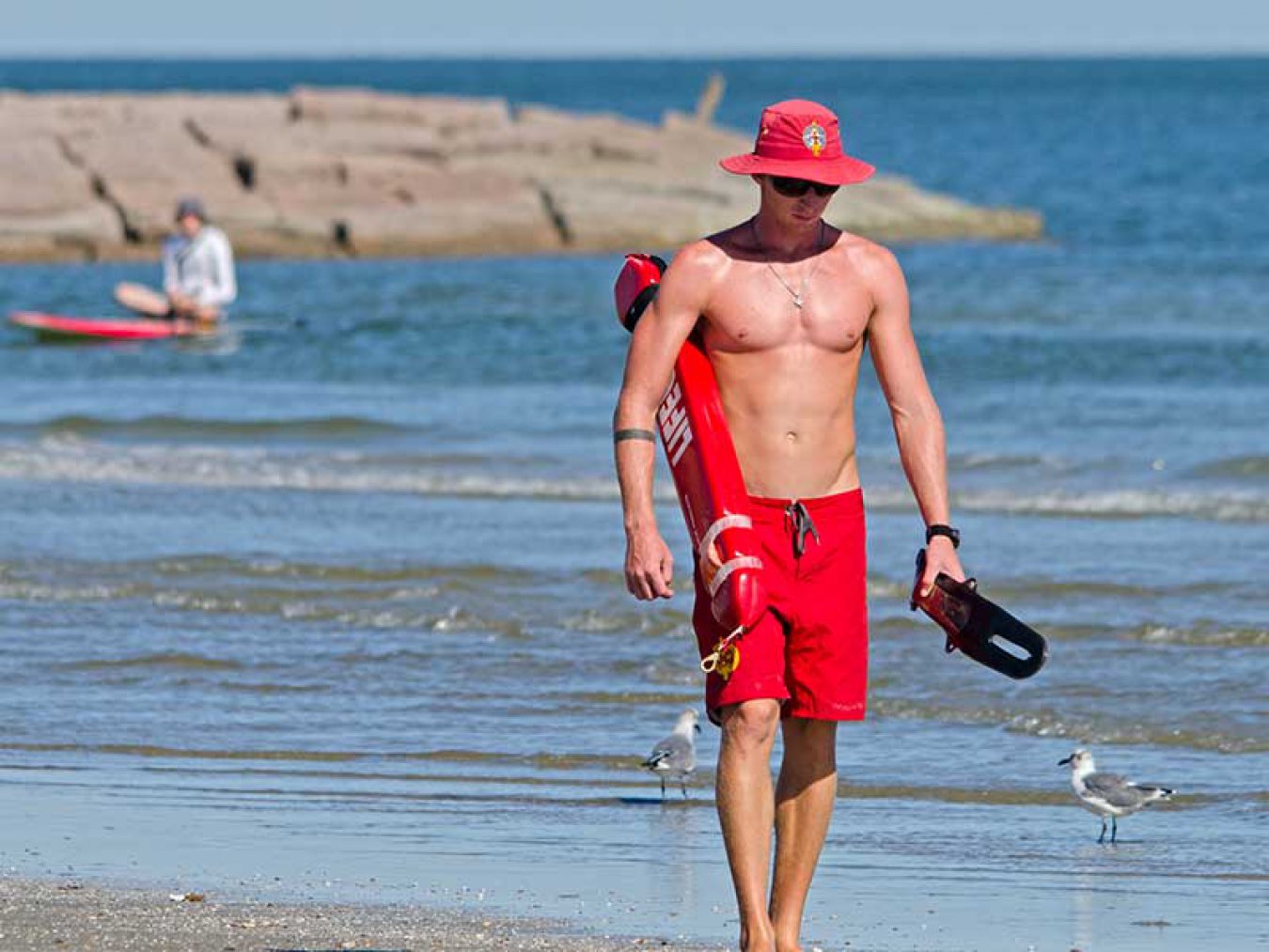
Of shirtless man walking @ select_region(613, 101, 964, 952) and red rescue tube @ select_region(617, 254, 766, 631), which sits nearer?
red rescue tube @ select_region(617, 254, 766, 631)

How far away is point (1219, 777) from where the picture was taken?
8.67 meters

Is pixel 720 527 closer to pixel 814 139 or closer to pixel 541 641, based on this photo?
pixel 814 139

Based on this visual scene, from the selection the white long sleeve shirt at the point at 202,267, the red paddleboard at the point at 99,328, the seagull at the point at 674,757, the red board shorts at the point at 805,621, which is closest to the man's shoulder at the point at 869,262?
the red board shorts at the point at 805,621

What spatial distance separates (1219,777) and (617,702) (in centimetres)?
250

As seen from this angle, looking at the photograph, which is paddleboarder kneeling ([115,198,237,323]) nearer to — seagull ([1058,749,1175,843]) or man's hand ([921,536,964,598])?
seagull ([1058,749,1175,843])

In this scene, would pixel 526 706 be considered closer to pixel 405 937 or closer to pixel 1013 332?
pixel 405 937

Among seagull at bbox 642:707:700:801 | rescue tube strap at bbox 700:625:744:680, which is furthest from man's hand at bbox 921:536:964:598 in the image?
seagull at bbox 642:707:700:801

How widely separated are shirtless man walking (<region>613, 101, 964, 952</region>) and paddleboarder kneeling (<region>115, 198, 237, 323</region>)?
62.0ft

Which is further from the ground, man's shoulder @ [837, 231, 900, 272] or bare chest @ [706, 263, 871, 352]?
man's shoulder @ [837, 231, 900, 272]

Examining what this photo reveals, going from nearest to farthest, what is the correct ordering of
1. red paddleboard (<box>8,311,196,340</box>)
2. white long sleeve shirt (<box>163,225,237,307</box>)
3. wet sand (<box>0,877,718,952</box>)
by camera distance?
wet sand (<box>0,877,718,952</box>) < white long sleeve shirt (<box>163,225,237,307</box>) < red paddleboard (<box>8,311,196,340</box>)

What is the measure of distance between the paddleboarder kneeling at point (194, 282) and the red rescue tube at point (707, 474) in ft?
61.7

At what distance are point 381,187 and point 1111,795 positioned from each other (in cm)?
3245

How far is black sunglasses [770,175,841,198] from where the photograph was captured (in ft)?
18.9

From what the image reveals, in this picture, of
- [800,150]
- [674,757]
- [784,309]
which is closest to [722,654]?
[784,309]
